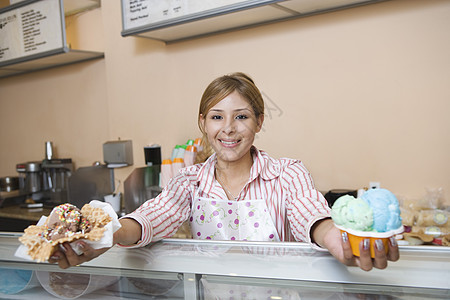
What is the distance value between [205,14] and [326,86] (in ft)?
2.61

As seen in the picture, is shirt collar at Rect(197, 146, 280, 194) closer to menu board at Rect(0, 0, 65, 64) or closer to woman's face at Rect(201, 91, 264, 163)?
woman's face at Rect(201, 91, 264, 163)

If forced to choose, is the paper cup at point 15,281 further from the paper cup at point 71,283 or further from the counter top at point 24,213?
the counter top at point 24,213

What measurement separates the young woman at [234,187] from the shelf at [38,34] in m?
2.15

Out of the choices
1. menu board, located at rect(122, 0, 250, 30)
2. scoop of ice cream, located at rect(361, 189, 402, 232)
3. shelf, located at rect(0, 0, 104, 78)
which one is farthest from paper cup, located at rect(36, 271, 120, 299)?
shelf, located at rect(0, 0, 104, 78)

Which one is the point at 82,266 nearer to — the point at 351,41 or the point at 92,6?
the point at 351,41

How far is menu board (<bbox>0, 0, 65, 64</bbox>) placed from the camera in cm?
308

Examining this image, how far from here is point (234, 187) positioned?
1.43 metres

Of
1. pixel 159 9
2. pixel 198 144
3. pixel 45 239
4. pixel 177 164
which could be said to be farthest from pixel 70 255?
pixel 159 9

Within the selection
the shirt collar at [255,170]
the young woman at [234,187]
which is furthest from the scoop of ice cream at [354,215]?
the shirt collar at [255,170]

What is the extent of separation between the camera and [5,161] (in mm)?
4352

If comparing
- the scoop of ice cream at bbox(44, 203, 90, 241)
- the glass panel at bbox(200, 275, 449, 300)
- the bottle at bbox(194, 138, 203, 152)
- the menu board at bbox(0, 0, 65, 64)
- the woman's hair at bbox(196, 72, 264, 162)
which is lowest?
the glass panel at bbox(200, 275, 449, 300)

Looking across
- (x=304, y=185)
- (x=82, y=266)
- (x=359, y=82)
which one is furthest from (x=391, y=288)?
(x=359, y=82)

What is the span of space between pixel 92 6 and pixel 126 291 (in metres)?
3.06

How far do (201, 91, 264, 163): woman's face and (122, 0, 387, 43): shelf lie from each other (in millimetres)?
1036
